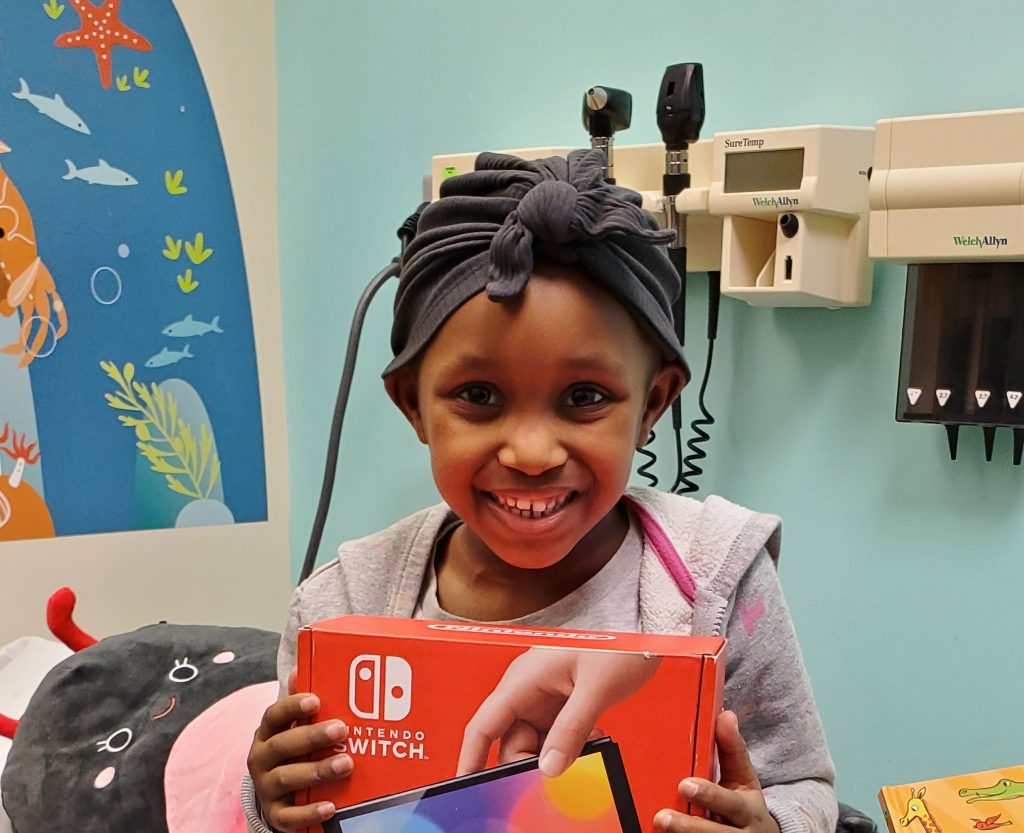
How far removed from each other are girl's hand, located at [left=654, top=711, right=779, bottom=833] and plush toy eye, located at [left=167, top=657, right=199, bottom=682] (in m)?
0.64

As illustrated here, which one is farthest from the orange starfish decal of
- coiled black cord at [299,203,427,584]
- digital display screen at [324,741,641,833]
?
digital display screen at [324,741,641,833]

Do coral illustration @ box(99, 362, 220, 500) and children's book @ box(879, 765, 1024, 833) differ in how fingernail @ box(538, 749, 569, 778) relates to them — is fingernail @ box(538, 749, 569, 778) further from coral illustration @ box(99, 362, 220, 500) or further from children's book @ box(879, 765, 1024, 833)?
coral illustration @ box(99, 362, 220, 500)

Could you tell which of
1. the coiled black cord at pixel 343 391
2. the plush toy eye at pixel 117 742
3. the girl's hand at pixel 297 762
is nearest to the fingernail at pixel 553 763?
the girl's hand at pixel 297 762

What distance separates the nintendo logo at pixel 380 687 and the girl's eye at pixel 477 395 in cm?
20

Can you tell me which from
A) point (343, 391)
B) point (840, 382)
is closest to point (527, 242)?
point (840, 382)

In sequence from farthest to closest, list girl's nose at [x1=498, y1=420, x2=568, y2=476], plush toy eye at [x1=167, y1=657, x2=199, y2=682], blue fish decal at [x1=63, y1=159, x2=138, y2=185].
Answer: blue fish decal at [x1=63, y1=159, x2=138, y2=185], plush toy eye at [x1=167, y1=657, x2=199, y2=682], girl's nose at [x1=498, y1=420, x2=568, y2=476]

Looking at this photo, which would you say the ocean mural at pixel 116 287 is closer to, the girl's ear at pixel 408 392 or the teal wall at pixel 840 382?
the teal wall at pixel 840 382

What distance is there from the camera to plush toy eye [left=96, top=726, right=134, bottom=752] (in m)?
1.00

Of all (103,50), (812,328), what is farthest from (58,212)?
(812,328)

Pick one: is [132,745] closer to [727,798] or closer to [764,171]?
[727,798]

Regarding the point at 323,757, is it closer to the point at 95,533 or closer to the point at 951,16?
the point at 95,533

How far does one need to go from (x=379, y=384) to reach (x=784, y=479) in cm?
64

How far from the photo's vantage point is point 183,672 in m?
1.08

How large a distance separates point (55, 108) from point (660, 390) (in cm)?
95
